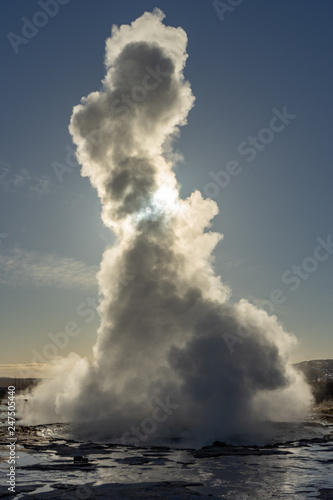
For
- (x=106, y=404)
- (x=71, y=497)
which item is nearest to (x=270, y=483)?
(x=71, y=497)

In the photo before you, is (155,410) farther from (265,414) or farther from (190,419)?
(265,414)

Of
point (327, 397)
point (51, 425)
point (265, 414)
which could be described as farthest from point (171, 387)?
point (327, 397)

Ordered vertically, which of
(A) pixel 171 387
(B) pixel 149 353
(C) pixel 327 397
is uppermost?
(B) pixel 149 353

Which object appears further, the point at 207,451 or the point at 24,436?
the point at 24,436

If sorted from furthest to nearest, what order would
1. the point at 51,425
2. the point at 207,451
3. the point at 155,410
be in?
the point at 51,425 → the point at 155,410 → the point at 207,451

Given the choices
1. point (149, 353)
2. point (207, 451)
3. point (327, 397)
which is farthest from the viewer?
point (327, 397)

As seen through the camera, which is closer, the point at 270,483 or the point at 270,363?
the point at 270,483

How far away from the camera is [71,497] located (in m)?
15.6

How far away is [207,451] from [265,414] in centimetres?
1349

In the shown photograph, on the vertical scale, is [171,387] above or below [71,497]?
above

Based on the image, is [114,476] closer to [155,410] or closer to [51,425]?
[155,410]

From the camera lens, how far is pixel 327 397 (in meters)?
75.4

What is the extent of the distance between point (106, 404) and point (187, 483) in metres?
22.5

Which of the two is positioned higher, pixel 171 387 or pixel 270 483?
pixel 171 387
